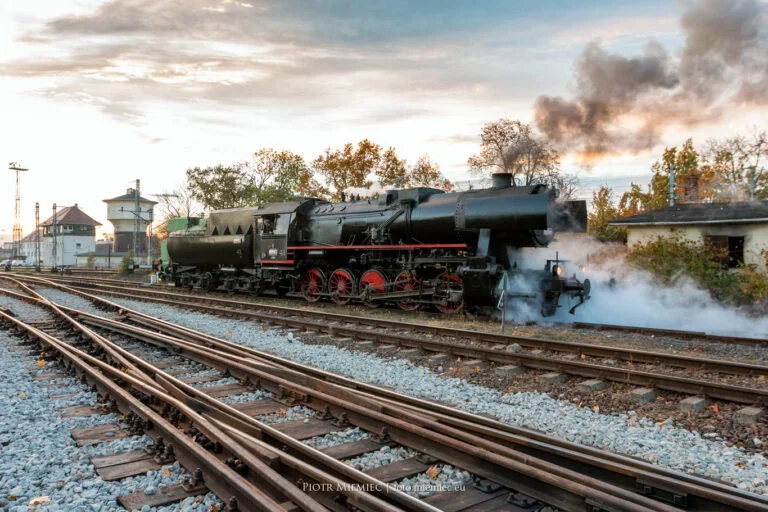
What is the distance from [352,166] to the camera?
39094 mm

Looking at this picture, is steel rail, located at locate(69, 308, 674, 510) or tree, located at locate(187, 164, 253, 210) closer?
steel rail, located at locate(69, 308, 674, 510)

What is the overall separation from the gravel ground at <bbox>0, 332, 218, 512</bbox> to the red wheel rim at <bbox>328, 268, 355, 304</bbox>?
9149mm

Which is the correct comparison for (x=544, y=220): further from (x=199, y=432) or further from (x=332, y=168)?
(x=332, y=168)

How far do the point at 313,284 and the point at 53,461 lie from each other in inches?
481

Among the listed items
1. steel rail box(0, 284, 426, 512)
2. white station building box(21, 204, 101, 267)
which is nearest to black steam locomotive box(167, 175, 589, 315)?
steel rail box(0, 284, 426, 512)

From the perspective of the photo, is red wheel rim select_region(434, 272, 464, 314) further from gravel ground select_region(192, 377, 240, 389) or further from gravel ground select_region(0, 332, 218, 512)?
gravel ground select_region(0, 332, 218, 512)

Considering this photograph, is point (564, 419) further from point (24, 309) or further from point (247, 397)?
point (24, 309)

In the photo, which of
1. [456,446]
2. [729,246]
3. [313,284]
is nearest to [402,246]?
[313,284]

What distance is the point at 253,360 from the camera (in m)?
7.45

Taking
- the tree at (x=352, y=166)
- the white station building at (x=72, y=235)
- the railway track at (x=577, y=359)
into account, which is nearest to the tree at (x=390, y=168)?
the tree at (x=352, y=166)

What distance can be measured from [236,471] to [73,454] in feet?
5.08

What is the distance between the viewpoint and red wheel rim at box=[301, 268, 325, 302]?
16266mm

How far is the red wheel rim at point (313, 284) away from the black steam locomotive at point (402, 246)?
33mm

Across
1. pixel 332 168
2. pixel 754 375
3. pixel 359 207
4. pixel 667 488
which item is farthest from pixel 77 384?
pixel 332 168
